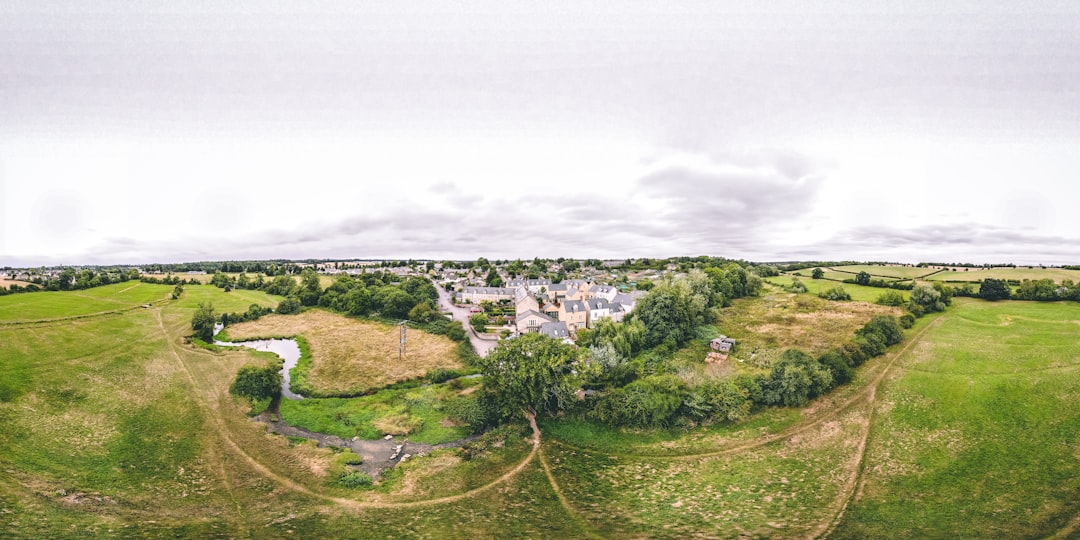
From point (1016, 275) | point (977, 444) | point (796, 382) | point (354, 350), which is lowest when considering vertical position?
point (354, 350)

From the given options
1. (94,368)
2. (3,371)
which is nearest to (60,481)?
(3,371)

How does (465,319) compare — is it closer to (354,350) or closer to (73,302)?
(354,350)

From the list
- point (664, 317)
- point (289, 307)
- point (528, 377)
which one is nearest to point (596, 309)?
point (664, 317)

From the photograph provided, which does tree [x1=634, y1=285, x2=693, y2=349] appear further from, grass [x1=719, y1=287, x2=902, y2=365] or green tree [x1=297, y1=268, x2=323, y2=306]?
green tree [x1=297, y1=268, x2=323, y2=306]

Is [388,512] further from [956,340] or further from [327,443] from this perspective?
[956,340]

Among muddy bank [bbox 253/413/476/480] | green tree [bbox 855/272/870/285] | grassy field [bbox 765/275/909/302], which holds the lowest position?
muddy bank [bbox 253/413/476/480]

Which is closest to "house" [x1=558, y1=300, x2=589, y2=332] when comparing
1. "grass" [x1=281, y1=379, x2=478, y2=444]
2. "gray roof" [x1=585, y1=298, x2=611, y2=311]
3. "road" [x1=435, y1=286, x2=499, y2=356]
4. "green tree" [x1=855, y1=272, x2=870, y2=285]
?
"gray roof" [x1=585, y1=298, x2=611, y2=311]
